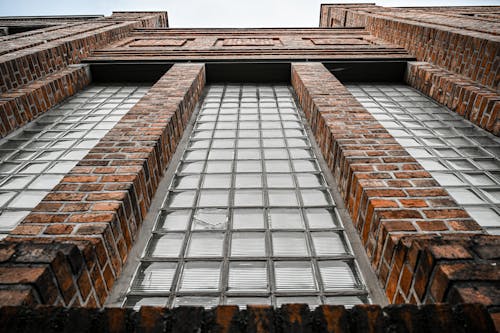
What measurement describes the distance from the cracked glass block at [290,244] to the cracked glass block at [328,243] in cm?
8

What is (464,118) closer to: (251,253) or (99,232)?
(251,253)

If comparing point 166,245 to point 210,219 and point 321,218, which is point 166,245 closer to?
point 210,219

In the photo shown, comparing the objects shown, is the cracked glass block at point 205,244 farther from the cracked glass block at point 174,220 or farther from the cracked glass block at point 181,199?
the cracked glass block at point 181,199

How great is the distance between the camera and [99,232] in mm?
1600

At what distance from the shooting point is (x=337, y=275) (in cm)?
176

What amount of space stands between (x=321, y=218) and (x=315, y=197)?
262 millimetres

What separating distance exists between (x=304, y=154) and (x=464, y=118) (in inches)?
91.7

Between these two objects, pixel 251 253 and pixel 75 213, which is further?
pixel 251 253

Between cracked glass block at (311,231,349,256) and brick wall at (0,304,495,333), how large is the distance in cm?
88

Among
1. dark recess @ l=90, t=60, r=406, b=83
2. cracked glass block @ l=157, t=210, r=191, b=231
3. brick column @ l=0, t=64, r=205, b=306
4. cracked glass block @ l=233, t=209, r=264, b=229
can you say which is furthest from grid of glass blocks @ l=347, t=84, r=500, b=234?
brick column @ l=0, t=64, r=205, b=306

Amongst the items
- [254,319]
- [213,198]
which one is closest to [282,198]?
[213,198]

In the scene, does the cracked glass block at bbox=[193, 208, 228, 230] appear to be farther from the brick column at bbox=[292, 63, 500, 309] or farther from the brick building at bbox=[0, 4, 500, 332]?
the brick column at bbox=[292, 63, 500, 309]

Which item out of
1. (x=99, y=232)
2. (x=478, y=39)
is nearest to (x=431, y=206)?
(x=99, y=232)

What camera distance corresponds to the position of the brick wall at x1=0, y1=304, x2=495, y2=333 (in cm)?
97
